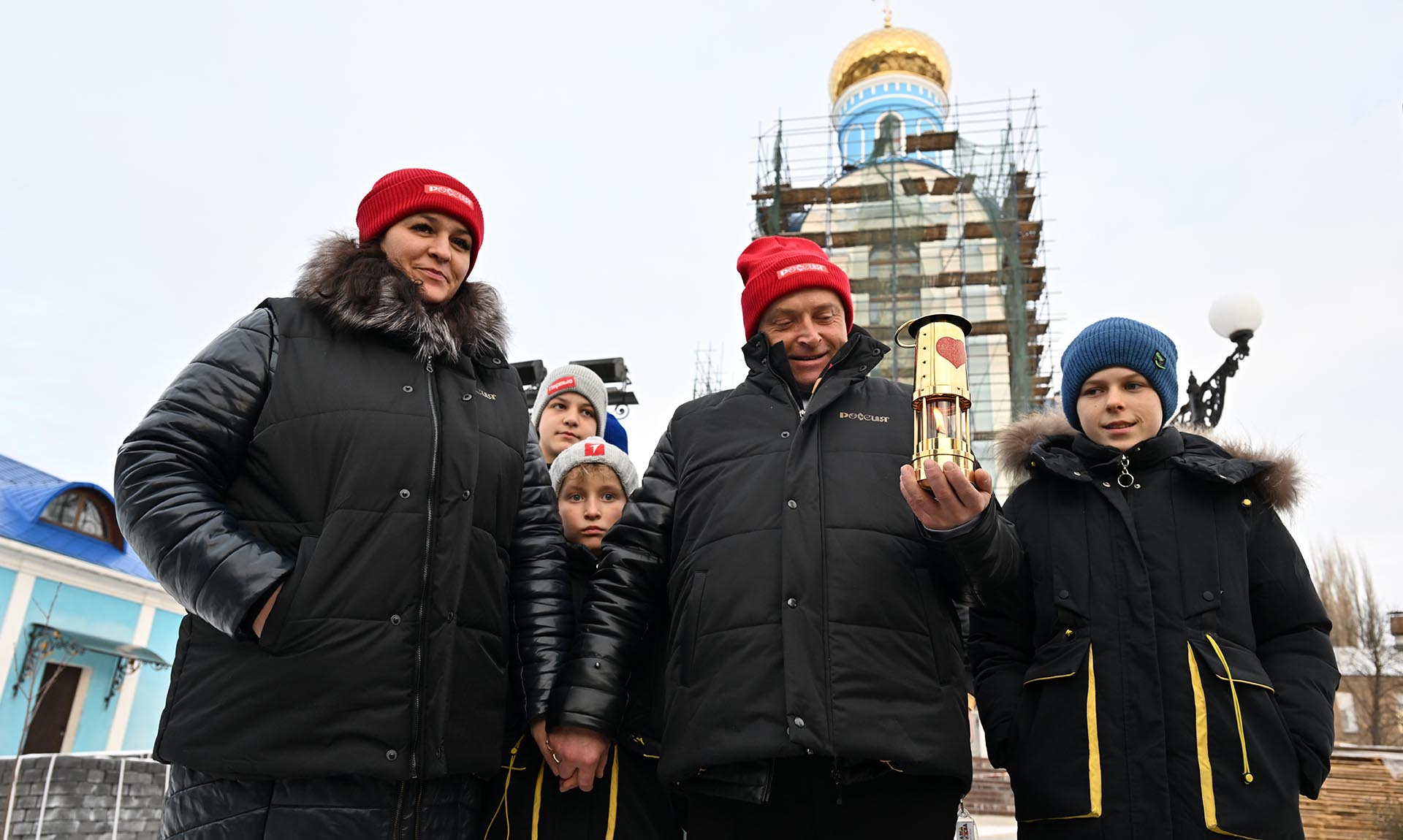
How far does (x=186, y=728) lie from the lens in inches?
70.6

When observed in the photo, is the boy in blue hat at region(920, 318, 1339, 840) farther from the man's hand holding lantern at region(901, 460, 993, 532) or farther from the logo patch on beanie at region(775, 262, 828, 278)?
the logo patch on beanie at region(775, 262, 828, 278)

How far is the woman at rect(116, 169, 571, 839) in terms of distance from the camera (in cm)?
179

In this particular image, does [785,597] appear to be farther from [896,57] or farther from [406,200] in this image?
[896,57]

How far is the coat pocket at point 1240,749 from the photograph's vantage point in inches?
80.0

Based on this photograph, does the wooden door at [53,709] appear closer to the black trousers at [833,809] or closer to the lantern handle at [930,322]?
the black trousers at [833,809]

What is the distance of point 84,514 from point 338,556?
17.8 m

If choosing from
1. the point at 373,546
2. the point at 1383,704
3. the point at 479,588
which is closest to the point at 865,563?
the point at 479,588

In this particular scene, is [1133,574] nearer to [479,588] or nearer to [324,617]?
[479,588]

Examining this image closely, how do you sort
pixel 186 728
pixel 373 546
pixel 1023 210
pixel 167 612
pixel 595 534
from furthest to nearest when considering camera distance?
pixel 1023 210 < pixel 167 612 < pixel 595 534 < pixel 373 546 < pixel 186 728

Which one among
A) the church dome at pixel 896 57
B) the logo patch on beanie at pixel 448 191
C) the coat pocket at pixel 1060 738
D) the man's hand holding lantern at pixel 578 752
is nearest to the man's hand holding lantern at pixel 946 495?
the coat pocket at pixel 1060 738

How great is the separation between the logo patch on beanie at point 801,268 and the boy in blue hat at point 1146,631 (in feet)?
2.42

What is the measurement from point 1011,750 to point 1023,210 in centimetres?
1980

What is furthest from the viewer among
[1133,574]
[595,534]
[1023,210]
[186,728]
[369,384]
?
[1023,210]

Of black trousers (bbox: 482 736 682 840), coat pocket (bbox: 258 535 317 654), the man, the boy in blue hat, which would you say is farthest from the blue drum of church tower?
coat pocket (bbox: 258 535 317 654)
